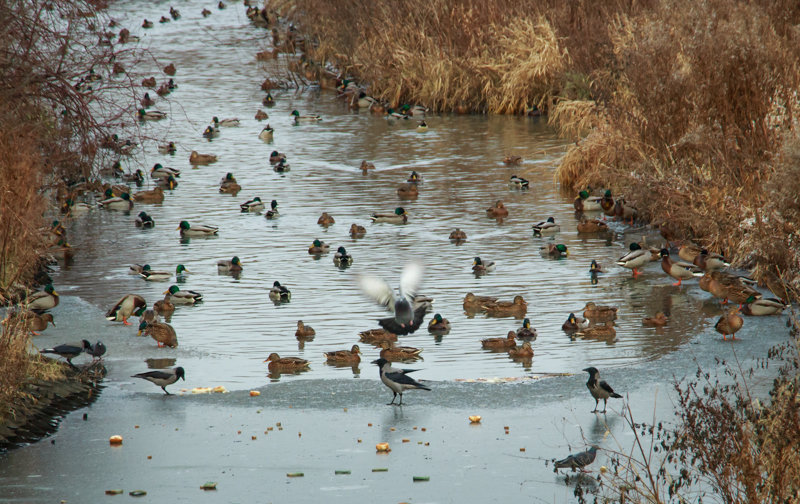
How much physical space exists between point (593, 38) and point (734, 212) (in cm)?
1414

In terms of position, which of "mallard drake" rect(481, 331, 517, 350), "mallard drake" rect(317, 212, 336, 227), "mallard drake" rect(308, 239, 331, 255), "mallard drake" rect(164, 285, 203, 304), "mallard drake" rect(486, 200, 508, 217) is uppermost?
"mallard drake" rect(486, 200, 508, 217)

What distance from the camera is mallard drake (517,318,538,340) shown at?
13836 mm

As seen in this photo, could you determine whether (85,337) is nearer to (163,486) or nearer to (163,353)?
(163,353)

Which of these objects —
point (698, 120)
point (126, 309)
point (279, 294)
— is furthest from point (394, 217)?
point (126, 309)

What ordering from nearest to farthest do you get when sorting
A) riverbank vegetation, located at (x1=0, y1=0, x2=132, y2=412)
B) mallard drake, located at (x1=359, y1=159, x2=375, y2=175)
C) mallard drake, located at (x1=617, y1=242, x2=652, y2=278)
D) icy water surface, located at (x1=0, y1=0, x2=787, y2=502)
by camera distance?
1. icy water surface, located at (x1=0, y1=0, x2=787, y2=502)
2. riverbank vegetation, located at (x1=0, y1=0, x2=132, y2=412)
3. mallard drake, located at (x1=617, y1=242, x2=652, y2=278)
4. mallard drake, located at (x1=359, y1=159, x2=375, y2=175)

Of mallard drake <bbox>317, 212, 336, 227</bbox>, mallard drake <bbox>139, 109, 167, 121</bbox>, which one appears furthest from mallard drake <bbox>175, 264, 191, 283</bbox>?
mallard drake <bbox>139, 109, 167, 121</bbox>

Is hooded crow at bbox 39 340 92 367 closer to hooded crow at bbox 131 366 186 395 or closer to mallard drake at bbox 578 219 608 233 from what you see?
hooded crow at bbox 131 366 186 395

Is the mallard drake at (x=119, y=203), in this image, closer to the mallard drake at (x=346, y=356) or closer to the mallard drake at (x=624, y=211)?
the mallard drake at (x=624, y=211)

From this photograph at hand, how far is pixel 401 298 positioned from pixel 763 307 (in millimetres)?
5215

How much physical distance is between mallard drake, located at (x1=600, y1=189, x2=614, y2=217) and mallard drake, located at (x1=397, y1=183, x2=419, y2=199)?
4.19 metres

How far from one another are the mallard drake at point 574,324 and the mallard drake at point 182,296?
5.62 m

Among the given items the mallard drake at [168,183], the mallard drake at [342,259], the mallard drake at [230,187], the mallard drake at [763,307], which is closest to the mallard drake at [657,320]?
the mallard drake at [763,307]

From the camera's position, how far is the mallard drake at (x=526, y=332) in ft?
45.4

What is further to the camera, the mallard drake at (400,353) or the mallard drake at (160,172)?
the mallard drake at (160,172)
